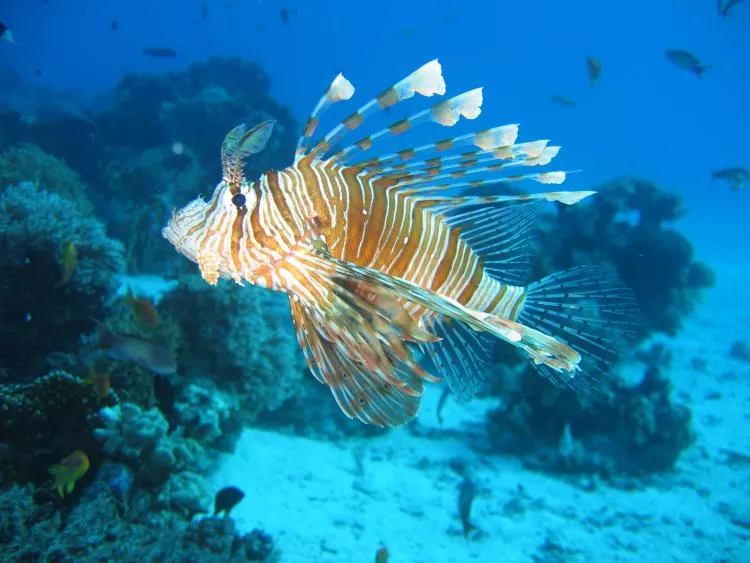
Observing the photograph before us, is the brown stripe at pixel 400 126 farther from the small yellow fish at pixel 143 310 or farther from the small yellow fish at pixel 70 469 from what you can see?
the small yellow fish at pixel 143 310

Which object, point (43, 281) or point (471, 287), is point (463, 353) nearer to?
point (471, 287)

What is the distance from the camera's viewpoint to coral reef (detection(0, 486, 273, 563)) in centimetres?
264

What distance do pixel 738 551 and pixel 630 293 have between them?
4.64 meters

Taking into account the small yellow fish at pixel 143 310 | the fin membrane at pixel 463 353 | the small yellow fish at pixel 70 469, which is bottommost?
the small yellow fish at pixel 70 469

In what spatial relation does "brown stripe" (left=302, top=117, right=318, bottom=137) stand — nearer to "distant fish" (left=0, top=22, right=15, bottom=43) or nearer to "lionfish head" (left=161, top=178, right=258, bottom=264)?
"lionfish head" (left=161, top=178, right=258, bottom=264)

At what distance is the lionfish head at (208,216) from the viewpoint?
160cm

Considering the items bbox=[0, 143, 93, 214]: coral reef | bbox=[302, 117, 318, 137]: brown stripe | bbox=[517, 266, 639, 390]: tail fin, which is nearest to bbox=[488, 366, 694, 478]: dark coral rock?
bbox=[517, 266, 639, 390]: tail fin

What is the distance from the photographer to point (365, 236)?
184 centimetres

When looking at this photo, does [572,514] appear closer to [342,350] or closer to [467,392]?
[467,392]

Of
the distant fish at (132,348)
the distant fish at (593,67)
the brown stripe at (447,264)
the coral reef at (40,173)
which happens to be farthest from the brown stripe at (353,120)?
the distant fish at (593,67)

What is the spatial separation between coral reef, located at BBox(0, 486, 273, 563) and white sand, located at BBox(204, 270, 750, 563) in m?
0.79

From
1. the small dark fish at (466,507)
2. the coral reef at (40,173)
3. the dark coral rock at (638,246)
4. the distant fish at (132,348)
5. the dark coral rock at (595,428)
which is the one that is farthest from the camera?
the dark coral rock at (638,246)

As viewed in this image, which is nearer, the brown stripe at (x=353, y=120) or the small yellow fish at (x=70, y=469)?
the brown stripe at (x=353, y=120)

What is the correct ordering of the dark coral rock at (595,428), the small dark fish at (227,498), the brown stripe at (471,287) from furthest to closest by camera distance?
the dark coral rock at (595,428)
the small dark fish at (227,498)
the brown stripe at (471,287)
